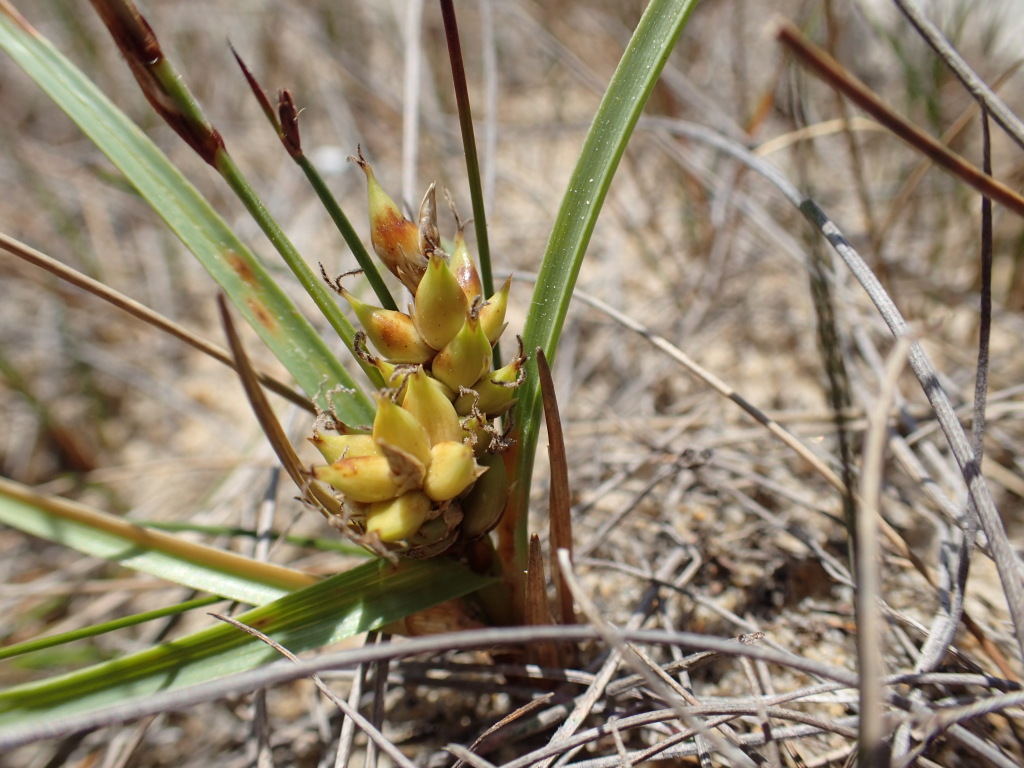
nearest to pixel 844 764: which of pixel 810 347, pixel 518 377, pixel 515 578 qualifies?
pixel 515 578

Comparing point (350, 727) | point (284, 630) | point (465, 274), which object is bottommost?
point (350, 727)

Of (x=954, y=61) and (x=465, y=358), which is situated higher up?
(x=954, y=61)

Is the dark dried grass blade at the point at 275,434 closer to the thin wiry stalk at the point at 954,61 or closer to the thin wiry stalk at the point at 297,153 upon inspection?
the thin wiry stalk at the point at 297,153

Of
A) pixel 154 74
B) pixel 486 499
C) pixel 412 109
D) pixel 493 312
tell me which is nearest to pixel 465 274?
pixel 493 312

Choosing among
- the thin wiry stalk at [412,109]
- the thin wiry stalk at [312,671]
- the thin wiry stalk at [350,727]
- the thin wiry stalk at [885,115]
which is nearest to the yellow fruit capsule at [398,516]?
the thin wiry stalk at [312,671]

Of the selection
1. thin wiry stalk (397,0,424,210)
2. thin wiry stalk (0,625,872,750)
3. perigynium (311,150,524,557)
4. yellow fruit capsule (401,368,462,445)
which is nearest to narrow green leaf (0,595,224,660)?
thin wiry stalk (0,625,872,750)

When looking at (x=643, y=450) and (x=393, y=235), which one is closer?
(x=393, y=235)

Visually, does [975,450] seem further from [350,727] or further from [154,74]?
[154,74]
